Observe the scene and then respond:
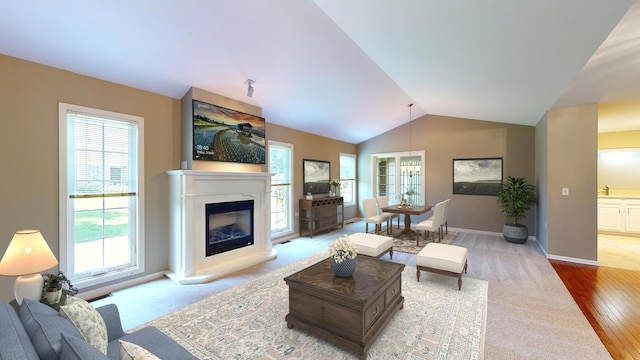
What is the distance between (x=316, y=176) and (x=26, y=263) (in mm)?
5280

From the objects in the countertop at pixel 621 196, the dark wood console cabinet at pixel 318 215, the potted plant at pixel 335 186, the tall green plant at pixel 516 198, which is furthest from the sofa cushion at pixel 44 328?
the countertop at pixel 621 196

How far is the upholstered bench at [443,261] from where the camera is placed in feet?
10.3

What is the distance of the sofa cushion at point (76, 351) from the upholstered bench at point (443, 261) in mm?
3224

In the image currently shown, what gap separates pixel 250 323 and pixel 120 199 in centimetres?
237

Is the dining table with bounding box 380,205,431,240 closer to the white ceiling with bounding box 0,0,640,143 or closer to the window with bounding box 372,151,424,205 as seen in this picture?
the window with bounding box 372,151,424,205

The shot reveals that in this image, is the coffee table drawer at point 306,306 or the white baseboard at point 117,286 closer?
the coffee table drawer at point 306,306

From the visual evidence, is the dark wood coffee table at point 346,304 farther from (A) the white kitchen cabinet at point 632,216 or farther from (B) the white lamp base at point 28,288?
(A) the white kitchen cabinet at point 632,216

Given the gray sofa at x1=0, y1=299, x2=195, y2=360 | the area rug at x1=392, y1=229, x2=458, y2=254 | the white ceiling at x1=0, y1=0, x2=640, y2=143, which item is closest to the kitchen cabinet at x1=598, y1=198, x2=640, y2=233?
A: the area rug at x1=392, y1=229, x2=458, y2=254

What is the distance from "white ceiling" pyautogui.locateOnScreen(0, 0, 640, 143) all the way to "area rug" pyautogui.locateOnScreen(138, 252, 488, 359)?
9.03 ft

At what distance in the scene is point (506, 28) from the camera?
235 cm

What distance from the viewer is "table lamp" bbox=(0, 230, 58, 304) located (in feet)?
5.76

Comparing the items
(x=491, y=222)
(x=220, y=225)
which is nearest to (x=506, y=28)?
(x=220, y=225)

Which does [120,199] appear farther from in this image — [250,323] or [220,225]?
[250,323]

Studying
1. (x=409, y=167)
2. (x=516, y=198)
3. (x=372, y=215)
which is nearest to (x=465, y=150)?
(x=409, y=167)
